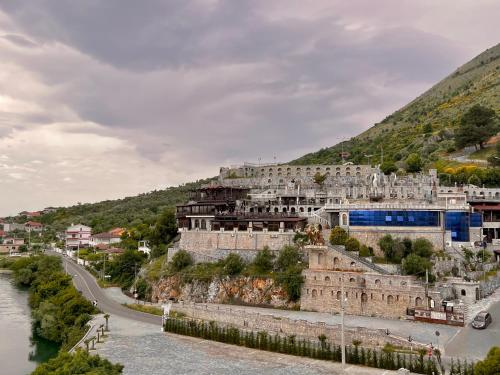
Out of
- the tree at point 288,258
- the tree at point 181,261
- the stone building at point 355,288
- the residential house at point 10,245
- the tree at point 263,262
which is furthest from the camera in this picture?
the residential house at point 10,245

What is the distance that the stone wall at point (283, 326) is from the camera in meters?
31.6

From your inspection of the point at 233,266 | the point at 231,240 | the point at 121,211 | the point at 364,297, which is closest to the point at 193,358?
the point at 364,297

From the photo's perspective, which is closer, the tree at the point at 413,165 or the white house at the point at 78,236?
the tree at the point at 413,165

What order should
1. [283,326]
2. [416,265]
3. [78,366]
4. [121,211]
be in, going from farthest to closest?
1. [121,211]
2. [416,265]
3. [283,326]
4. [78,366]

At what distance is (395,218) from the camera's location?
4728 cm

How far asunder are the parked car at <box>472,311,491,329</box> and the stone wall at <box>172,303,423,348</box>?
5.82 m

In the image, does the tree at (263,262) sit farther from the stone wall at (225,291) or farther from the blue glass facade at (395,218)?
the blue glass facade at (395,218)

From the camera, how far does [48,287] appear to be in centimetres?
5691

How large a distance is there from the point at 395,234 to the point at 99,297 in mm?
31865

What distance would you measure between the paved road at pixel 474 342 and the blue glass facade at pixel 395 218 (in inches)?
503

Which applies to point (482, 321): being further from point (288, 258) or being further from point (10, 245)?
point (10, 245)

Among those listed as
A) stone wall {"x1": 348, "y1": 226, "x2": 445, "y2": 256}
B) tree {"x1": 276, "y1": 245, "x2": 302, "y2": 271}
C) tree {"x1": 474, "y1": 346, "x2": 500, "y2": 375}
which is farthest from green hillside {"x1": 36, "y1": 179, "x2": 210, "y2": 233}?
tree {"x1": 474, "y1": 346, "x2": 500, "y2": 375}

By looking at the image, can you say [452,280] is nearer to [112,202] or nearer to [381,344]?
[381,344]

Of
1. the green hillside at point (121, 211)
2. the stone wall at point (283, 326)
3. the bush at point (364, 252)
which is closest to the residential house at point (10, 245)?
the green hillside at point (121, 211)
